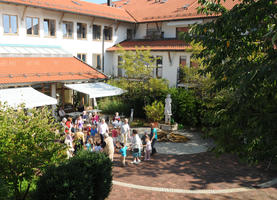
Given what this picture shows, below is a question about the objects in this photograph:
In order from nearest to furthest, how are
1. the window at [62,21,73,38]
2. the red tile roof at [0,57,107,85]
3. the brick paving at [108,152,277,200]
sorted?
the brick paving at [108,152,277,200] < the red tile roof at [0,57,107,85] < the window at [62,21,73,38]

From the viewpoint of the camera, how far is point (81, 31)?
25.9 m

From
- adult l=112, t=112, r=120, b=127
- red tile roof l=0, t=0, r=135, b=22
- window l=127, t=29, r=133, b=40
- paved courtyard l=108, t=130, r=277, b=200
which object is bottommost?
paved courtyard l=108, t=130, r=277, b=200

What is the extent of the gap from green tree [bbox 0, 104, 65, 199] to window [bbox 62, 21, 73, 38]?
1793cm

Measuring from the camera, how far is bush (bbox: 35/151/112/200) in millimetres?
6508

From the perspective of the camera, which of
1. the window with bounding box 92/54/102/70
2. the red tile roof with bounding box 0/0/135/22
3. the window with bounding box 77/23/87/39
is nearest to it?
the red tile roof with bounding box 0/0/135/22

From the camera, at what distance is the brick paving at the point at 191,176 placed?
898cm

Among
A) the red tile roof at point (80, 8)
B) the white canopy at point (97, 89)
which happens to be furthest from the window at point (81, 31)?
the white canopy at point (97, 89)

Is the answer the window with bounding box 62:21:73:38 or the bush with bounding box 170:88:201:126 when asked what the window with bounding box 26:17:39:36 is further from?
the bush with bounding box 170:88:201:126

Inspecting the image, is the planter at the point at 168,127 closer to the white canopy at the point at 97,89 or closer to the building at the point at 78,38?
the white canopy at the point at 97,89

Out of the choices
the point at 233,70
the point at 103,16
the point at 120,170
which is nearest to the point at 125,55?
the point at 103,16

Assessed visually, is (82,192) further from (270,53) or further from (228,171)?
(228,171)

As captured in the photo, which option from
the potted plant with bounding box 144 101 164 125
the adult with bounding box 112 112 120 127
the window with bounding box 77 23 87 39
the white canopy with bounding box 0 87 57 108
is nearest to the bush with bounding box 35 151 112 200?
the adult with bounding box 112 112 120 127

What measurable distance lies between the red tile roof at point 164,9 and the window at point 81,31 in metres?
6.08

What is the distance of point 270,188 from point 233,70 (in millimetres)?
5718
